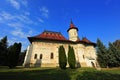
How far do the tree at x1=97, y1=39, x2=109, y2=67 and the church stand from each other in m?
1.62

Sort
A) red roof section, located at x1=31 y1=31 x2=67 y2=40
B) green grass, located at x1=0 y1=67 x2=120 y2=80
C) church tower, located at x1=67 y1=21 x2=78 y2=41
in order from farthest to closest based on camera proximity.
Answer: church tower, located at x1=67 y1=21 x2=78 y2=41
red roof section, located at x1=31 y1=31 x2=67 y2=40
green grass, located at x1=0 y1=67 x2=120 y2=80

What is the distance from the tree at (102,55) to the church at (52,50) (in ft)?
5.31

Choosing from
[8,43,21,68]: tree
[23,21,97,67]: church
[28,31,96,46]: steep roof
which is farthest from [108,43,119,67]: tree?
[8,43,21,68]: tree

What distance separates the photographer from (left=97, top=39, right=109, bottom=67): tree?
36.0 meters

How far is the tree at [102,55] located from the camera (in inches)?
1416

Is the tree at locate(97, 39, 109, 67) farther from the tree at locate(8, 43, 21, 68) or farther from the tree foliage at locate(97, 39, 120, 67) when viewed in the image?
the tree at locate(8, 43, 21, 68)

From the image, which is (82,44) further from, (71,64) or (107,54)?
(71,64)

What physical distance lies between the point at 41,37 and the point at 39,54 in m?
5.15

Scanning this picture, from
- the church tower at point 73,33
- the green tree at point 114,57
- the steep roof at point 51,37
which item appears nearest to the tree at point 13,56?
the steep roof at point 51,37

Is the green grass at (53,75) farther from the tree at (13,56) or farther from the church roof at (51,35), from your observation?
the church roof at (51,35)

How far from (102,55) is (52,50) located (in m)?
16.4

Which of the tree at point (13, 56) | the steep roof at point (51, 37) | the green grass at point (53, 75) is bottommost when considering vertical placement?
the green grass at point (53, 75)

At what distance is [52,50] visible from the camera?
34000 millimetres

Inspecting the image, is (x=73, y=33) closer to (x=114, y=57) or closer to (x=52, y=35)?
(x=52, y=35)
